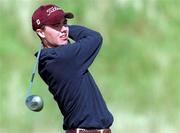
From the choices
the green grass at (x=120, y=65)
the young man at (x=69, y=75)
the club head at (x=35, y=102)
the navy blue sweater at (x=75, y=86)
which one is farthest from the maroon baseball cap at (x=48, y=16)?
the green grass at (x=120, y=65)

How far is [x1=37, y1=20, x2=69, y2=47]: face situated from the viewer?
14.9 feet

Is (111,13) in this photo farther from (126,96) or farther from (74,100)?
(74,100)

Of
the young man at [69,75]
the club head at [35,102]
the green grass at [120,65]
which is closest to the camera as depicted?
the young man at [69,75]

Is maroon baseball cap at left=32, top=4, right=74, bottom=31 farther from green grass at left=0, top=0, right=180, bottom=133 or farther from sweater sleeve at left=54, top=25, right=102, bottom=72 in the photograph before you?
green grass at left=0, top=0, right=180, bottom=133

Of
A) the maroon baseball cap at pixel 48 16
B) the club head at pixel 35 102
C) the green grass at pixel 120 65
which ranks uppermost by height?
the maroon baseball cap at pixel 48 16

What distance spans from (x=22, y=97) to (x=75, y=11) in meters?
1.16

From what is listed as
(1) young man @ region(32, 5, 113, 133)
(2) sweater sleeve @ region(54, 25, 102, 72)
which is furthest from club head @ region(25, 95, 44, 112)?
(2) sweater sleeve @ region(54, 25, 102, 72)

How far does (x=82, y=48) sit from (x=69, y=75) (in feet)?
0.56

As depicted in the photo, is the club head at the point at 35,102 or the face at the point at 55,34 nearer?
the face at the point at 55,34

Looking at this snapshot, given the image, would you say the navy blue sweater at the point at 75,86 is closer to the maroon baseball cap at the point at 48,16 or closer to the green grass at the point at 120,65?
the maroon baseball cap at the point at 48,16

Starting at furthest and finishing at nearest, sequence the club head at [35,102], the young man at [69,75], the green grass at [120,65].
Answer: the green grass at [120,65] < the club head at [35,102] < the young man at [69,75]

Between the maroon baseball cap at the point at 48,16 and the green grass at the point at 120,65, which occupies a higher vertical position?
the maroon baseball cap at the point at 48,16

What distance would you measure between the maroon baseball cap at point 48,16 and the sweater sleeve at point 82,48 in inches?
6.2

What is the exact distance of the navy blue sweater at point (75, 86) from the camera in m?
4.52
